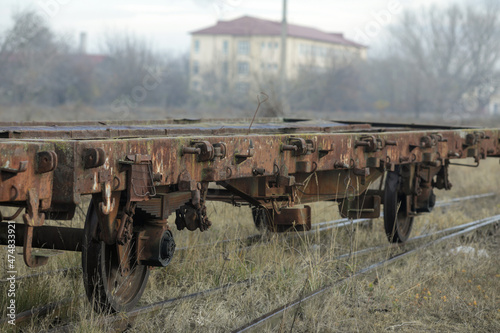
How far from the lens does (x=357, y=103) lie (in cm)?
5678

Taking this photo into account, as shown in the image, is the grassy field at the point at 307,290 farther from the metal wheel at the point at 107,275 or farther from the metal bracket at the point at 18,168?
the metal bracket at the point at 18,168

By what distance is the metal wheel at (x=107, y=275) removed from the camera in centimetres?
388

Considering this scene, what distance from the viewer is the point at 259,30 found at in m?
65.5

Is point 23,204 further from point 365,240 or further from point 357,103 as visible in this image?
point 357,103

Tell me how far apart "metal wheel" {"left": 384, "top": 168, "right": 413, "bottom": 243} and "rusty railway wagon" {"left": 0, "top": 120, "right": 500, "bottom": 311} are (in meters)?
0.39

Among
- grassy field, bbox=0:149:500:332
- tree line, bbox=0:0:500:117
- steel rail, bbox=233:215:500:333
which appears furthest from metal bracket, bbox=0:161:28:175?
tree line, bbox=0:0:500:117

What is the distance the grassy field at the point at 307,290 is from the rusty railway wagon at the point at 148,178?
40 centimetres

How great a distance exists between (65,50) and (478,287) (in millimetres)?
50204

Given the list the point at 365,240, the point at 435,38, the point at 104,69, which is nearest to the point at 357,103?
the point at 435,38

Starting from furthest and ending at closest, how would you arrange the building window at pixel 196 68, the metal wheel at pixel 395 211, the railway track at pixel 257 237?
the building window at pixel 196 68, the metal wheel at pixel 395 211, the railway track at pixel 257 237

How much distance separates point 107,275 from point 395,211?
374 cm

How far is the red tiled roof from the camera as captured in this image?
64.8 meters

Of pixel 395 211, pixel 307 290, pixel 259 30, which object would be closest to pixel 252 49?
pixel 259 30

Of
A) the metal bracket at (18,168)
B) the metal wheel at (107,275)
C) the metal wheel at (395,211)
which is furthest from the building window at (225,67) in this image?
the metal bracket at (18,168)
